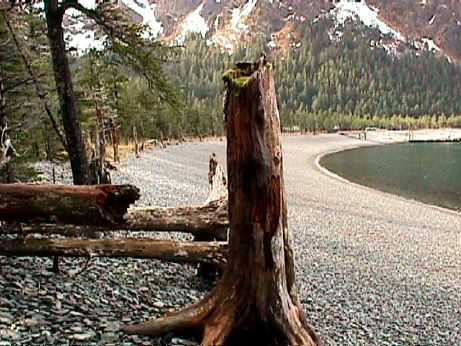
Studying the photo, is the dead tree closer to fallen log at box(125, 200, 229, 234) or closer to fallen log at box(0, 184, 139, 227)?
fallen log at box(125, 200, 229, 234)

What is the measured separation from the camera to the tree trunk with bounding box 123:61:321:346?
5.41 m

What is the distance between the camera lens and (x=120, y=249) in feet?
21.7

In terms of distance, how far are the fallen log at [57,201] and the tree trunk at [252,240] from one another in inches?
46.1

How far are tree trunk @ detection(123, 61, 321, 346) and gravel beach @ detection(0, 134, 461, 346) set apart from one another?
1.37 ft

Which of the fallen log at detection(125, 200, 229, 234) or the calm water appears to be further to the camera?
the calm water

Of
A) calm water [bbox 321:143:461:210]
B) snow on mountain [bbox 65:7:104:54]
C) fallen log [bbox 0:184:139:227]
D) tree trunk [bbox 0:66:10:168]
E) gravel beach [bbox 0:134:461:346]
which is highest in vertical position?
snow on mountain [bbox 65:7:104:54]

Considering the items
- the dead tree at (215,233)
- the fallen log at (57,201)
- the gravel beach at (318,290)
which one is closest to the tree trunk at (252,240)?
the gravel beach at (318,290)

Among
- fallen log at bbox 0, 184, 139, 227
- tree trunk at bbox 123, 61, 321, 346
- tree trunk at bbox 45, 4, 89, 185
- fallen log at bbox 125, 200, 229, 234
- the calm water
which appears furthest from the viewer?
the calm water

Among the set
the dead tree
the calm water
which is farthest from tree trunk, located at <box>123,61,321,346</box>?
the calm water

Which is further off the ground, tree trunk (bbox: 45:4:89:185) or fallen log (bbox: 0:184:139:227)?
tree trunk (bbox: 45:4:89:185)

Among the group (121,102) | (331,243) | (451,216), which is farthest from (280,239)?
(121,102)

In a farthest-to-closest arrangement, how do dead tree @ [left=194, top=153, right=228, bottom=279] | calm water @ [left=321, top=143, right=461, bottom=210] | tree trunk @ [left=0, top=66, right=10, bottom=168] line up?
calm water @ [left=321, top=143, right=461, bottom=210] < tree trunk @ [left=0, top=66, right=10, bottom=168] < dead tree @ [left=194, top=153, right=228, bottom=279]

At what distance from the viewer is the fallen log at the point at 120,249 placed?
6.39 m

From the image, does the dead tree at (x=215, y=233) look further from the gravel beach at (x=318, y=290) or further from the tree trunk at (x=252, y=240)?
the tree trunk at (x=252, y=240)
